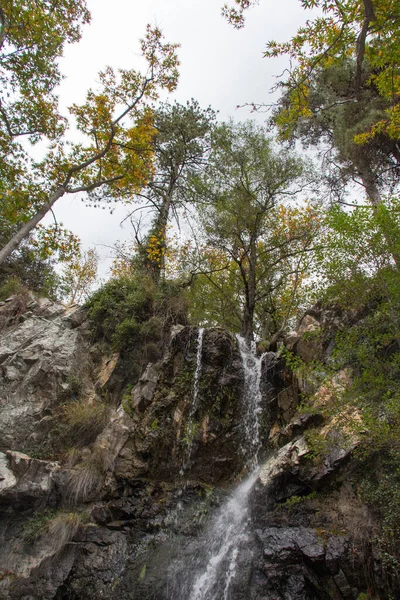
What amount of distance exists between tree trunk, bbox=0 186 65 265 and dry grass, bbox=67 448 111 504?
488 cm

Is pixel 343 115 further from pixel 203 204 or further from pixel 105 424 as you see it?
pixel 105 424

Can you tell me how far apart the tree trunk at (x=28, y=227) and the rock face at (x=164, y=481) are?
3983 millimetres

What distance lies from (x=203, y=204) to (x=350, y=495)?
416 inches

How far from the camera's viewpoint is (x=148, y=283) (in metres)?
11.8

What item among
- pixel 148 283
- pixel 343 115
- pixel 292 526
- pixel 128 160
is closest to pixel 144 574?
pixel 292 526

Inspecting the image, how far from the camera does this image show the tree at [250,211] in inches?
490

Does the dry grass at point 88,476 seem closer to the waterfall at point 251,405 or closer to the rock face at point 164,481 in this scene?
the rock face at point 164,481

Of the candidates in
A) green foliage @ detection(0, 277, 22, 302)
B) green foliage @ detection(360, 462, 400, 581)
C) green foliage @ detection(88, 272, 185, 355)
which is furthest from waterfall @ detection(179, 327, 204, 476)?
green foliage @ detection(0, 277, 22, 302)

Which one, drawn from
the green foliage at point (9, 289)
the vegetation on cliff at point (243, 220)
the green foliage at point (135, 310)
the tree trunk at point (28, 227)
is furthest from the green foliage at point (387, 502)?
the green foliage at point (9, 289)

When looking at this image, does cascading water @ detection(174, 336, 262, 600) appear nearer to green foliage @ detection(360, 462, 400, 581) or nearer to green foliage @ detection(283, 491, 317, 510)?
green foliage @ detection(283, 491, 317, 510)

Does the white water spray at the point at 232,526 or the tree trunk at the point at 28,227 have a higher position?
the tree trunk at the point at 28,227

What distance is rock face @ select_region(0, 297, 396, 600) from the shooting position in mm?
5473

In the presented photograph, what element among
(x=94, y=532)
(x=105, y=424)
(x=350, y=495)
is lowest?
(x=94, y=532)

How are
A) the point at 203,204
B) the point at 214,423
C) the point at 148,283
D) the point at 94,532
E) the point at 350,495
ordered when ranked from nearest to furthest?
1. the point at 350,495
2. the point at 94,532
3. the point at 214,423
4. the point at 148,283
5. the point at 203,204
